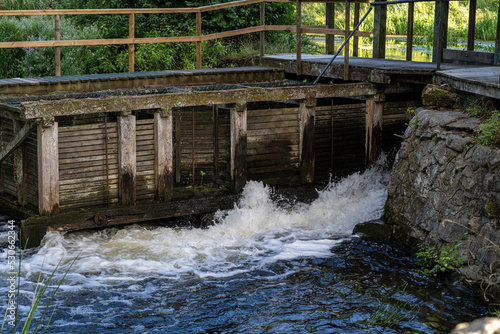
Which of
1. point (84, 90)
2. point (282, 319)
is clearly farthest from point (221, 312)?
point (84, 90)

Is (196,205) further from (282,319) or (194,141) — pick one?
(282,319)

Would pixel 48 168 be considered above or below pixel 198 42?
below

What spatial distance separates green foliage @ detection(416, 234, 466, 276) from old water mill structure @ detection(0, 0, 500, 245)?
206cm

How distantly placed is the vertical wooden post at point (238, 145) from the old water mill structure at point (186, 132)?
17 millimetres

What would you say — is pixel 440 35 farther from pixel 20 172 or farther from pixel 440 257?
pixel 20 172

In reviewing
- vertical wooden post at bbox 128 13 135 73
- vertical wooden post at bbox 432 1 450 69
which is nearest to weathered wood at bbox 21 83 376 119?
vertical wooden post at bbox 432 1 450 69

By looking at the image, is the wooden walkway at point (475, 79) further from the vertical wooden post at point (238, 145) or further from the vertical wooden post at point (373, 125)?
the vertical wooden post at point (238, 145)

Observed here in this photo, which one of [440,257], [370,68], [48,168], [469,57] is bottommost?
[440,257]

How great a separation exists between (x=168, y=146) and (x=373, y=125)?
3.68 meters

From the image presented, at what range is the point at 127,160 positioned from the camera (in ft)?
31.9

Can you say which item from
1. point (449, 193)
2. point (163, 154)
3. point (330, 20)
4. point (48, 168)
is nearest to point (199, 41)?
point (330, 20)

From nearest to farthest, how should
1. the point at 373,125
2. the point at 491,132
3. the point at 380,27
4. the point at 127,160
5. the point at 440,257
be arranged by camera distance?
the point at 491,132 < the point at 440,257 < the point at 127,160 < the point at 373,125 < the point at 380,27

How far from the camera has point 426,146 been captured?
9.09m

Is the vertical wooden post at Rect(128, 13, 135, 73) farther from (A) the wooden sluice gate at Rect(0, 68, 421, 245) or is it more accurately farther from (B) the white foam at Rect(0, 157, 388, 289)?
(B) the white foam at Rect(0, 157, 388, 289)
